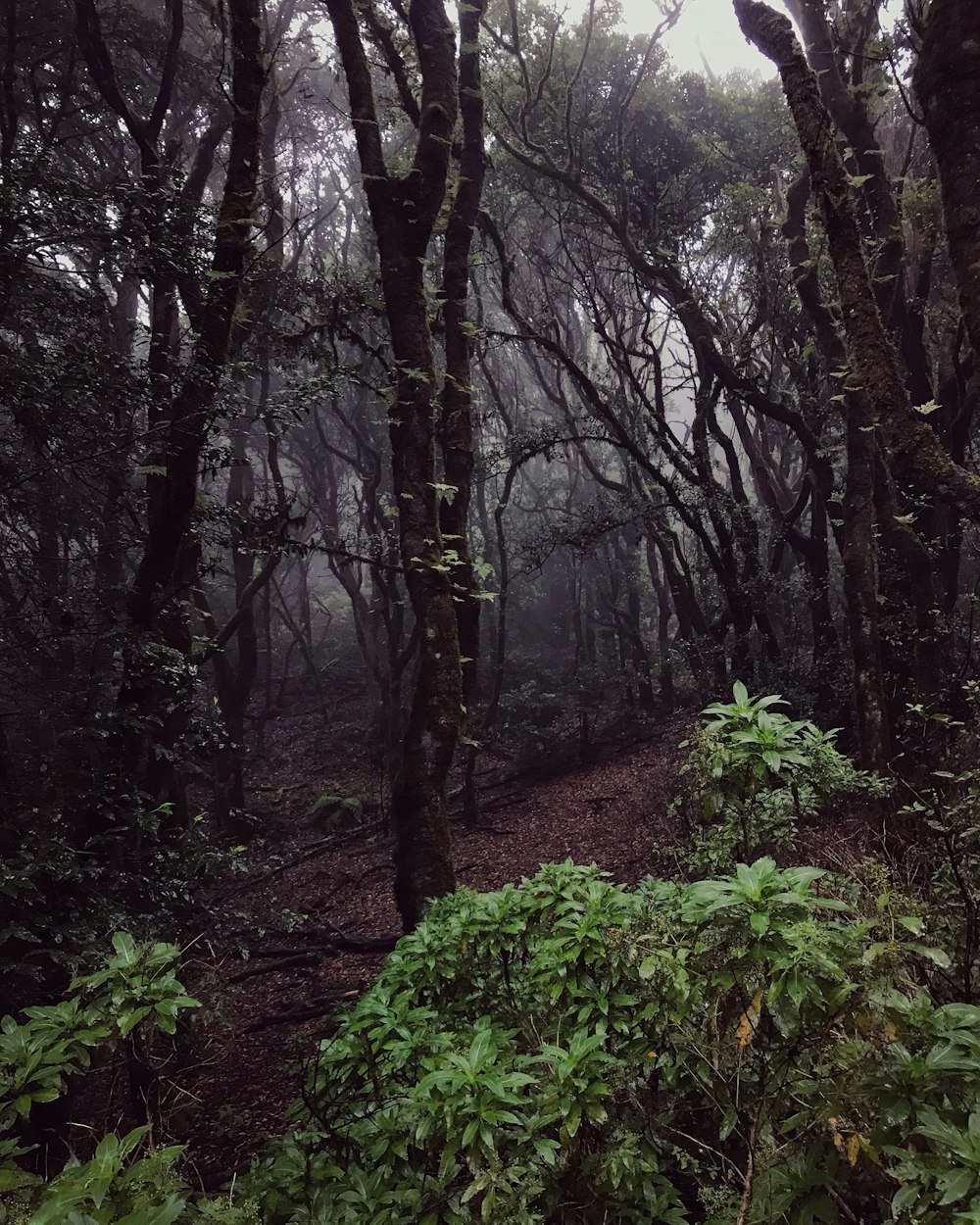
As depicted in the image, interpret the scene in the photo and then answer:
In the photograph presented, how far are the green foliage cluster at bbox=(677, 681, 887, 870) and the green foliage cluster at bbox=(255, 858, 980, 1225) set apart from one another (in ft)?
1.98

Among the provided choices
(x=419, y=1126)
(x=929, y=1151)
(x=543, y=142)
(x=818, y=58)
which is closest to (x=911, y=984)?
(x=929, y=1151)

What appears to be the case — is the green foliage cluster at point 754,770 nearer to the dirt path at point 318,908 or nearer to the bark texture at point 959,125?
the bark texture at point 959,125

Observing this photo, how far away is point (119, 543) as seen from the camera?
20.6ft

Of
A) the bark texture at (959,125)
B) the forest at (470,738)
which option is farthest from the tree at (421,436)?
the bark texture at (959,125)

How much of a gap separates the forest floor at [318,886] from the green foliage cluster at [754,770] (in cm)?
44

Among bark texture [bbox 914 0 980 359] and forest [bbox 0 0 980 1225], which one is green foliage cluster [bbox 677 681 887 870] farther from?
bark texture [bbox 914 0 980 359]

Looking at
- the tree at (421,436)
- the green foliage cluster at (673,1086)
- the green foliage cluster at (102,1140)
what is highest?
the tree at (421,436)

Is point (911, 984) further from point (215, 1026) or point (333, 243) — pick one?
point (333, 243)

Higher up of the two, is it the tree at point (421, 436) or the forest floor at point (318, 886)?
the tree at point (421, 436)

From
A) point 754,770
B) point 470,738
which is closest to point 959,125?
point 754,770

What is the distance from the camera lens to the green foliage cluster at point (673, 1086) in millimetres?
1895

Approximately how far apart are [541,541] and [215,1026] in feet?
30.2

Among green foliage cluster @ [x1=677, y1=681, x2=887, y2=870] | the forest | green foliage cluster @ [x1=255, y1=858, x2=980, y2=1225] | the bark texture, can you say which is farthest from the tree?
the bark texture

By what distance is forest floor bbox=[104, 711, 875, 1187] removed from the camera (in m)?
A: 5.22
